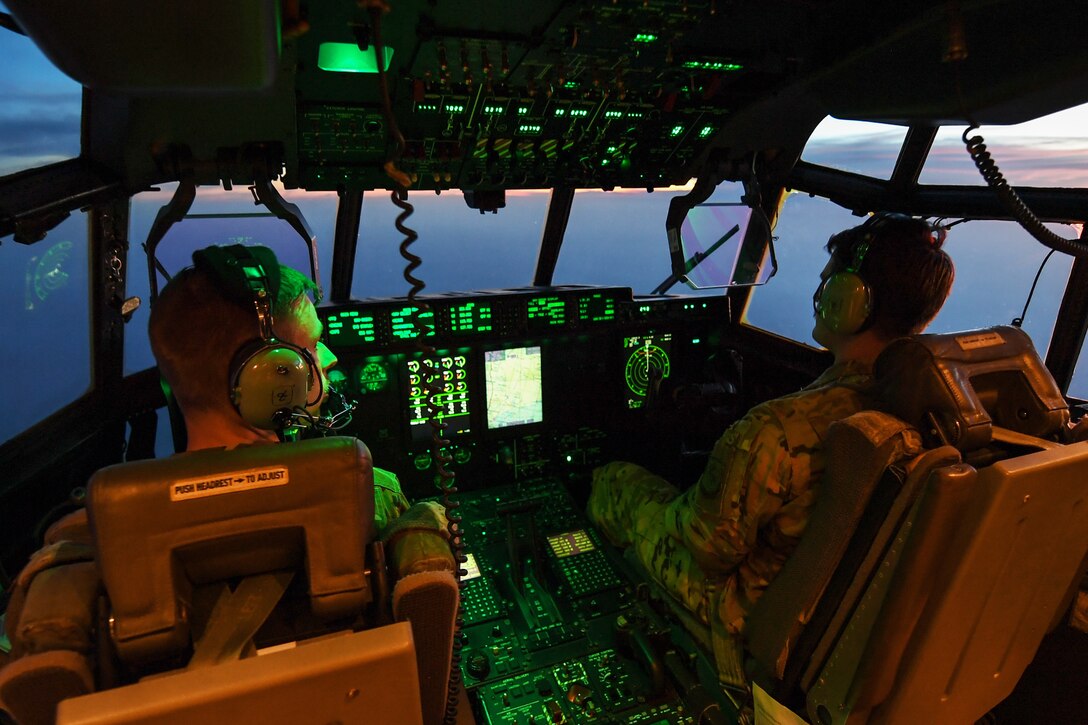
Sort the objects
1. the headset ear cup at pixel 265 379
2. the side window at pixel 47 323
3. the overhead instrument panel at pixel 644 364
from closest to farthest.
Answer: the headset ear cup at pixel 265 379 < the side window at pixel 47 323 < the overhead instrument panel at pixel 644 364

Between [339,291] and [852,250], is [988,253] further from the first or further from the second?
[339,291]

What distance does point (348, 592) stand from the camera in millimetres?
820

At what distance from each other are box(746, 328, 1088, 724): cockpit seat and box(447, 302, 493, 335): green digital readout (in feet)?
4.71

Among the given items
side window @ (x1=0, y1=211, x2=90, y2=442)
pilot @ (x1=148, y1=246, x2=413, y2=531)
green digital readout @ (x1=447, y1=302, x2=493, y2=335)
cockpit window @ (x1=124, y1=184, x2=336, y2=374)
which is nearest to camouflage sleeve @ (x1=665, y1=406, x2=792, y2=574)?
pilot @ (x1=148, y1=246, x2=413, y2=531)

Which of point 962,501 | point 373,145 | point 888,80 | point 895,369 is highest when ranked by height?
point 888,80

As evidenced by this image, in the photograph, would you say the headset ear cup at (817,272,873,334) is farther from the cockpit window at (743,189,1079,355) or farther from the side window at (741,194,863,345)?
the side window at (741,194,863,345)

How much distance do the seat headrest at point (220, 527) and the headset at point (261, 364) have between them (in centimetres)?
21

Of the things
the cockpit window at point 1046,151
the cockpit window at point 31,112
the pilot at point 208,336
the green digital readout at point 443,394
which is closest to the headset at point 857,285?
the cockpit window at point 1046,151

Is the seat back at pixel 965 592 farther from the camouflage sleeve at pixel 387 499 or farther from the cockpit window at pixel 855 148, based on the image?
the cockpit window at pixel 855 148

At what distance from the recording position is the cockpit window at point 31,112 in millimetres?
1739

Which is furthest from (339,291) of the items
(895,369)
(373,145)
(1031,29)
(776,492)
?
(1031,29)

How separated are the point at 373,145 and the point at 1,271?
1.29 metres

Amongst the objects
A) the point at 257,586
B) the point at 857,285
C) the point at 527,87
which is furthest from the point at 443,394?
the point at 257,586

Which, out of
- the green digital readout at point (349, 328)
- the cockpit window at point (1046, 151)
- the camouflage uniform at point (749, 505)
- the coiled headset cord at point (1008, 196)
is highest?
the cockpit window at point (1046, 151)
